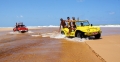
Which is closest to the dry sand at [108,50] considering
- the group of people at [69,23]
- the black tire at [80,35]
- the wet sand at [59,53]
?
the wet sand at [59,53]

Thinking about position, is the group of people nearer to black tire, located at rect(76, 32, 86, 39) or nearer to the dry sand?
black tire, located at rect(76, 32, 86, 39)

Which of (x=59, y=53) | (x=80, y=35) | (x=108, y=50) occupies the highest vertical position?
(x=80, y=35)

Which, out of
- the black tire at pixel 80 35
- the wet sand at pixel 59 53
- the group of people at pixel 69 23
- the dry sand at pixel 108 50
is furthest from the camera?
the group of people at pixel 69 23

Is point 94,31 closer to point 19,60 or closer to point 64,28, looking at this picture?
point 64,28

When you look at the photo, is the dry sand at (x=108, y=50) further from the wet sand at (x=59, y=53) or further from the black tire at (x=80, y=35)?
the black tire at (x=80, y=35)

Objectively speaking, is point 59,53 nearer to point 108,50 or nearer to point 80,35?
point 108,50

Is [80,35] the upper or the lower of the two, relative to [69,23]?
lower

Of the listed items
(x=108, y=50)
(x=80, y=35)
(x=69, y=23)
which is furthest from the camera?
(x=69, y=23)

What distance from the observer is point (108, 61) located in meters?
6.86

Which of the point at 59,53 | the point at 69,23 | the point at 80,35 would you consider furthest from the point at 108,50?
the point at 69,23

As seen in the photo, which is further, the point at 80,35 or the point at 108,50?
the point at 80,35

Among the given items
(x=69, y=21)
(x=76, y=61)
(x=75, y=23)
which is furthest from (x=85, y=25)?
(x=76, y=61)

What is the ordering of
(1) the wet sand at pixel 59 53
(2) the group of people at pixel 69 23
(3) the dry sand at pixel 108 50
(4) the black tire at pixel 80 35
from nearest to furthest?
(3) the dry sand at pixel 108 50, (1) the wet sand at pixel 59 53, (4) the black tire at pixel 80 35, (2) the group of people at pixel 69 23

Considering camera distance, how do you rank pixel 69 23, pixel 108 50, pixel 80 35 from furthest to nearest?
pixel 69 23
pixel 80 35
pixel 108 50
